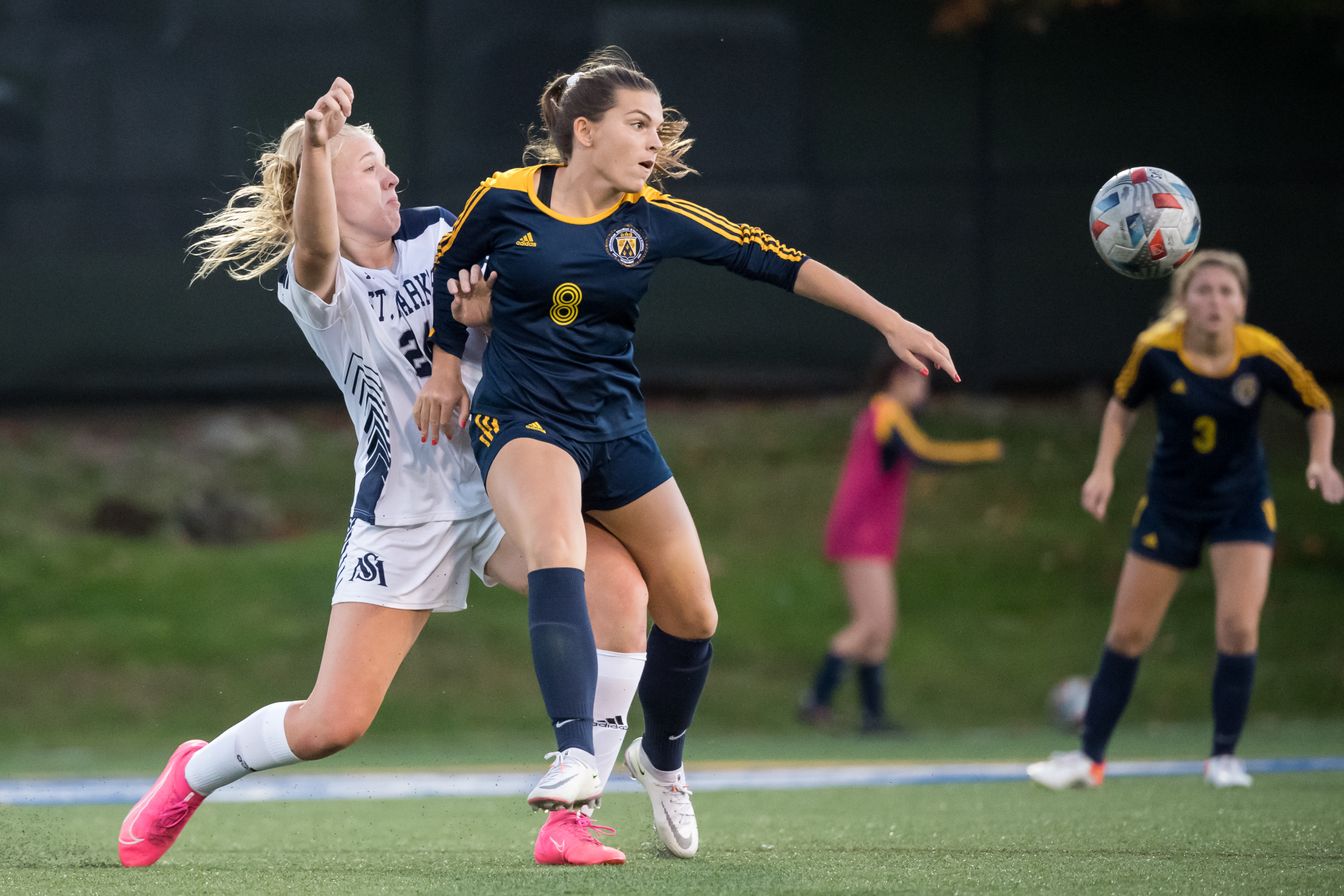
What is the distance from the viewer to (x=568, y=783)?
3.70 metres

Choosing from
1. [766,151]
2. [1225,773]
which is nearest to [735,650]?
[766,151]

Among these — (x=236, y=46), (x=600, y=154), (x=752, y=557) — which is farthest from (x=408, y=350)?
(x=236, y=46)

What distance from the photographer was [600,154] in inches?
167

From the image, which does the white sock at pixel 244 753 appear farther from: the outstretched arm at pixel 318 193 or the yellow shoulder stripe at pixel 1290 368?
the yellow shoulder stripe at pixel 1290 368

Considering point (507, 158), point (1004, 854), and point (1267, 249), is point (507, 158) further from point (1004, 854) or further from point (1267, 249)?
point (1004, 854)

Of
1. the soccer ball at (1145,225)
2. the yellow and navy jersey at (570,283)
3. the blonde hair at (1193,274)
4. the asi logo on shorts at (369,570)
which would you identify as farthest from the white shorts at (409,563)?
the blonde hair at (1193,274)

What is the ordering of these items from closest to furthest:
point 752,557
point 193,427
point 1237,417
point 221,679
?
point 1237,417, point 221,679, point 752,557, point 193,427

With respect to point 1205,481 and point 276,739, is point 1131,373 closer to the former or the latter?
point 1205,481

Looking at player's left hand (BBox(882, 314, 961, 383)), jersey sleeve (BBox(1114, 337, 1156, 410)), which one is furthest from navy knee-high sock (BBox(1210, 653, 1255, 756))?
player's left hand (BBox(882, 314, 961, 383))

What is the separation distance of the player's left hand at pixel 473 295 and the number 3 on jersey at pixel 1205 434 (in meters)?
3.07

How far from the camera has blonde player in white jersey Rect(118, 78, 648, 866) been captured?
14.2 feet

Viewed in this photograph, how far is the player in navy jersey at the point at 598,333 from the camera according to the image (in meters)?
4.12

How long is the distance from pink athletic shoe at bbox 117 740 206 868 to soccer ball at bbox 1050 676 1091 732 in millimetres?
5786

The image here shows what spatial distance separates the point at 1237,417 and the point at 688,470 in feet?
20.6
